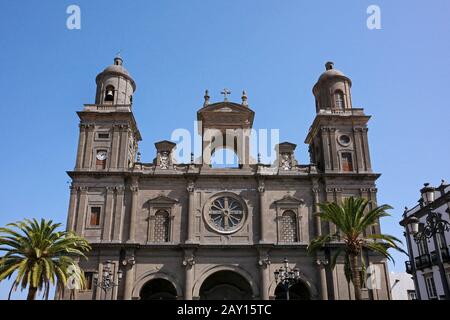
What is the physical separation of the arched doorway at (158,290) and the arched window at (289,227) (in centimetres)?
1064

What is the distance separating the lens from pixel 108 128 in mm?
39781

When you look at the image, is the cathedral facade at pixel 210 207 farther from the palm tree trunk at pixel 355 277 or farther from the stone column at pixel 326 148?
the palm tree trunk at pixel 355 277

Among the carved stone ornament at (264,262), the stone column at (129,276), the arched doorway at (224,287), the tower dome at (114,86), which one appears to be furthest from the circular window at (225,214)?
the tower dome at (114,86)

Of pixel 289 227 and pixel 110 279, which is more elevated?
pixel 289 227

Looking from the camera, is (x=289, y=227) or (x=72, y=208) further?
(x=289, y=227)

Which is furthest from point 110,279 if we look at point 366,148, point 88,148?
point 366,148

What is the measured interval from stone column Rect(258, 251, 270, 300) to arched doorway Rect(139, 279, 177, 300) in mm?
7705

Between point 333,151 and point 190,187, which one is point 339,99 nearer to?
point 333,151

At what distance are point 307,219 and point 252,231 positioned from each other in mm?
5066

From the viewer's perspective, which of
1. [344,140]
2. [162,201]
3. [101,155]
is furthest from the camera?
Result: [344,140]

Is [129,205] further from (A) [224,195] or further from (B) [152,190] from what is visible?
(A) [224,195]

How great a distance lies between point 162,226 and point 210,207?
15.0ft

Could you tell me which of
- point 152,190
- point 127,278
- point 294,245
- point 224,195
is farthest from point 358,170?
point 127,278

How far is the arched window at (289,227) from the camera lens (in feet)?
121
